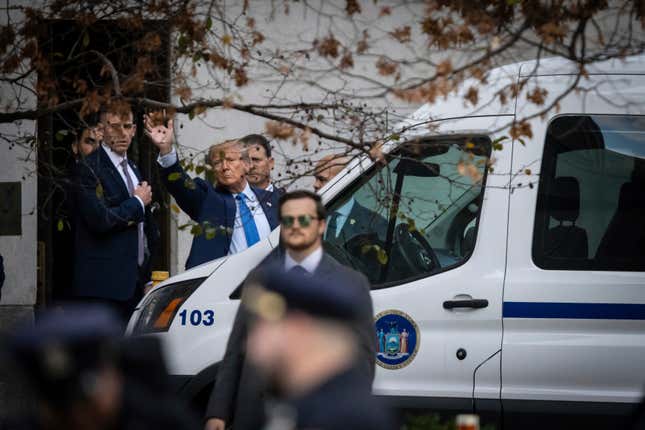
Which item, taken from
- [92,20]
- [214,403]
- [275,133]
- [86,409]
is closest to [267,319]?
[86,409]

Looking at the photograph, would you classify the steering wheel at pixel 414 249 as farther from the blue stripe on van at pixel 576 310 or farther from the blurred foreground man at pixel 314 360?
the blurred foreground man at pixel 314 360

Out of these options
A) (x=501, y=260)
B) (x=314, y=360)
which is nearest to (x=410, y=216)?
(x=501, y=260)

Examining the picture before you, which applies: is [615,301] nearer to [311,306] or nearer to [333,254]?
[333,254]

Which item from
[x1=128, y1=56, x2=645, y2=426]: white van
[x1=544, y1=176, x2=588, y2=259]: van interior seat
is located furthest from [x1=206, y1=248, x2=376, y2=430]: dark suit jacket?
[x1=544, y1=176, x2=588, y2=259]: van interior seat

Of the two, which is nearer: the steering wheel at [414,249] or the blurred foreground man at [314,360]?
the blurred foreground man at [314,360]

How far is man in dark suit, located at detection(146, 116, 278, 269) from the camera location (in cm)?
725

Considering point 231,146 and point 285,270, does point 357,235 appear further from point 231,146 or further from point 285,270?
point 285,270

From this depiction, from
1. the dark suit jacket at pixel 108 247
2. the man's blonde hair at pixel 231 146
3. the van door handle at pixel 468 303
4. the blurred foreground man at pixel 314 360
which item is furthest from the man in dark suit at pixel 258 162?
the blurred foreground man at pixel 314 360

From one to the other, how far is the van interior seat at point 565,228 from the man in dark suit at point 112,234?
2.92 metres

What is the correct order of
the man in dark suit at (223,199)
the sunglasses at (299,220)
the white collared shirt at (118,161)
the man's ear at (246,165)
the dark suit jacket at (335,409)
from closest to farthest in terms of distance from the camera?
the dark suit jacket at (335,409) < the sunglasses at (299,220) < the man in dark suit at (223,199) < the man's ear at (246,165) < the white collared shirt at (118,161)

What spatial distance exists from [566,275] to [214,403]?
2.13 metres

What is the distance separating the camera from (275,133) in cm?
599

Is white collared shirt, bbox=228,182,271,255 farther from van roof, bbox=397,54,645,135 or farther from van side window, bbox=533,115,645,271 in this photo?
van side window, bbox=533,115,645,271

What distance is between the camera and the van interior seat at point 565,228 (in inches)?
253
